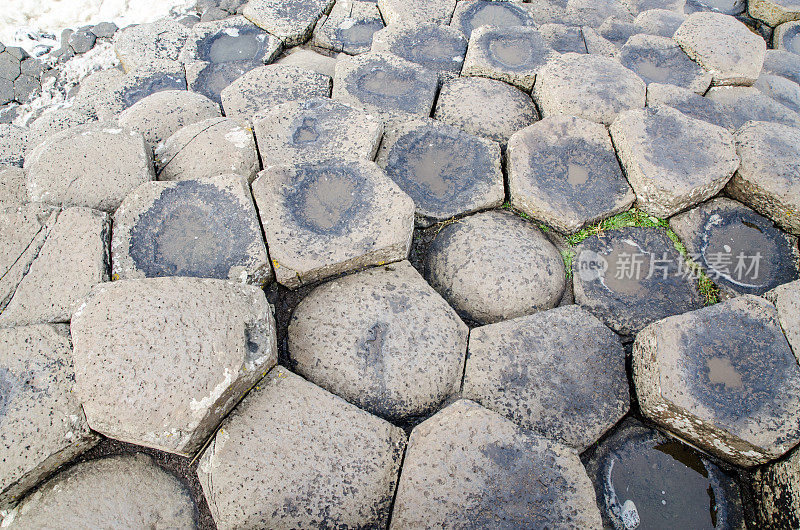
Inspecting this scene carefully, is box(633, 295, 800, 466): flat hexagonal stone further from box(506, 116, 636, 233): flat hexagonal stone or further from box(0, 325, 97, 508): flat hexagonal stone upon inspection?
box(0, 325, 97, 508): flat hexagonal stone

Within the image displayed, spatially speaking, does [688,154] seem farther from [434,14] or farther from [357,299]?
[434,14]

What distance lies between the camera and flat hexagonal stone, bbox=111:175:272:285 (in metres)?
1.98

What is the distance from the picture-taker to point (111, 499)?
5.50 feet

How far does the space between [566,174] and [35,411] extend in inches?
97.2

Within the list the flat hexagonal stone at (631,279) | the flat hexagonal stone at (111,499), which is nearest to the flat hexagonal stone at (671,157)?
the flat hexagonal stone at (631,279)

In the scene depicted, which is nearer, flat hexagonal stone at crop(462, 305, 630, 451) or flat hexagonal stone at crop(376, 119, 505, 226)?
flat hexagonal stone at crop(462, 305, 630, 451)

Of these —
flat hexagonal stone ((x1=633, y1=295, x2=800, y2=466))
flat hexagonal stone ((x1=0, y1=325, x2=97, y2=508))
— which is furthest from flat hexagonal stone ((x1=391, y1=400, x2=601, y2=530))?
flat hexagonal stone ((x1=0, y1=325, x2=97, y2=508))

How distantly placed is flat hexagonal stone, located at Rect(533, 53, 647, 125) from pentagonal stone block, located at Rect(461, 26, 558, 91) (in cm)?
12

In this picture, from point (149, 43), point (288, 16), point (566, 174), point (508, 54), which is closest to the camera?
point (566, 174)

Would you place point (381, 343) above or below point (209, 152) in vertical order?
below

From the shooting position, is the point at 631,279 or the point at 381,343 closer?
the point at 381,343

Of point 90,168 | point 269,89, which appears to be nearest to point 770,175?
point 269,89

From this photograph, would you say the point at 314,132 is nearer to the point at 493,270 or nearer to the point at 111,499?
the point at 493,270

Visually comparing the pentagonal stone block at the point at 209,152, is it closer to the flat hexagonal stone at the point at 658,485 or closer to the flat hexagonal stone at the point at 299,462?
the flat hexagonal stone at the point at 299,462
